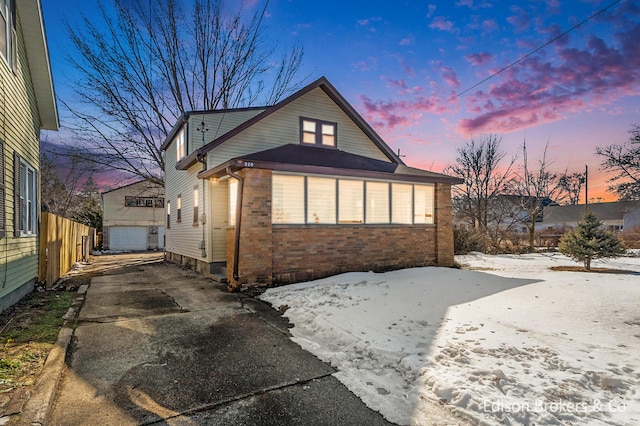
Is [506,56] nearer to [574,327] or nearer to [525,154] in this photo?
[574,327]

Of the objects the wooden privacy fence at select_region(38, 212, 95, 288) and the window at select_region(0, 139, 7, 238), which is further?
the wooden privacy fence at select_region(38, 212, 95, 288)

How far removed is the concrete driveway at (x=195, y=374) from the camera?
2896 millimetres

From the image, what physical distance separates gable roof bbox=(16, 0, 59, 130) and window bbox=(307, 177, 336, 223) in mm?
7566

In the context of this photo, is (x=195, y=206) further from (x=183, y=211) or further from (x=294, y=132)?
(x=294, y=132)

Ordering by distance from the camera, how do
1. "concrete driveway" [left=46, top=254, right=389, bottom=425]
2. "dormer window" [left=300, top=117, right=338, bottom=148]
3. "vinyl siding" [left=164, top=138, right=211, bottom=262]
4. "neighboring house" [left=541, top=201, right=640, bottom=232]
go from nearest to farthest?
1. "concrete driveway" [left=46, top=254, right=389, bottom=425]
2. "vinyl siding" [left=164, top=138, right=211, bottom=262]
3. "dormer window" [left=300, top=117, right=338, bottom=148]
4. "neighboring house" [left=541, top=201, right=640, bottom=232]

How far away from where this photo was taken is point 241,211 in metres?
8.28

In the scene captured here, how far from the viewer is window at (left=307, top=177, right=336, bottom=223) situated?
9.53m

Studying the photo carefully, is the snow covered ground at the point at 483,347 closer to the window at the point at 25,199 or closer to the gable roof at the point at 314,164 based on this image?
the gable roof at the point at 314,164

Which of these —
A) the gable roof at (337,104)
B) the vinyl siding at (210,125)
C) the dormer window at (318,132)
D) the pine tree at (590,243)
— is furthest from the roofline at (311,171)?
the pine tree at (590,243)

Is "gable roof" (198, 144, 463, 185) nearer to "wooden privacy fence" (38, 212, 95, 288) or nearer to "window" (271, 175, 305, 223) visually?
"window" (271, 175, 305, 223)

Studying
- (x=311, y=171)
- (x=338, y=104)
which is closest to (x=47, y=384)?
(x=311, y=171)

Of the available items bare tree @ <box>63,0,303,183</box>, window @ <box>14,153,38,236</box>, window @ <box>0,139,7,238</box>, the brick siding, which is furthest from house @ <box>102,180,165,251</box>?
window @ <box>0,139,7,238</box>

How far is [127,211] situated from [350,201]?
2644 centimetres

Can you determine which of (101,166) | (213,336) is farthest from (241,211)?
(101,166)
